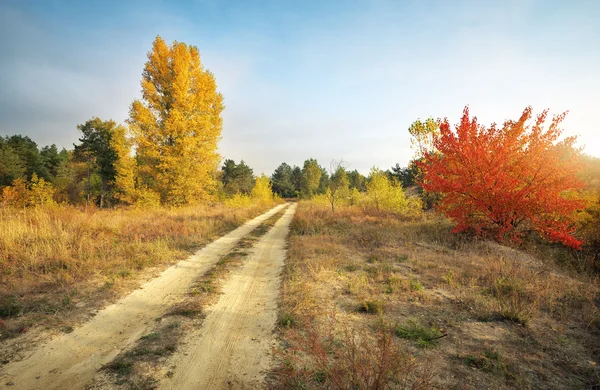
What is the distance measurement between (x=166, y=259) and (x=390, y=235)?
1024 centimetres

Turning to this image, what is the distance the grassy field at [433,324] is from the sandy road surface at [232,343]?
0.36 m

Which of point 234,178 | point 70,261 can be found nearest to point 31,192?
point 70,261

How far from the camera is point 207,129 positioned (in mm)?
20047

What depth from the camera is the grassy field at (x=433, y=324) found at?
10.9 ft

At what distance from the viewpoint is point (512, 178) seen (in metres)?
10.1

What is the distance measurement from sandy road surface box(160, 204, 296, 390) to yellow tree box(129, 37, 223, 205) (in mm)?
14920

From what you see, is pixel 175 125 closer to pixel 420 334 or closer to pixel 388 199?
pixel 388 199

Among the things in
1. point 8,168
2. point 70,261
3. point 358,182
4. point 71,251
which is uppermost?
point 358,182

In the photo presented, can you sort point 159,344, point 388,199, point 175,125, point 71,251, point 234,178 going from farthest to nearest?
point 234,178 → point 388,199 → point 175,125 → point 71,251 → point 159,344

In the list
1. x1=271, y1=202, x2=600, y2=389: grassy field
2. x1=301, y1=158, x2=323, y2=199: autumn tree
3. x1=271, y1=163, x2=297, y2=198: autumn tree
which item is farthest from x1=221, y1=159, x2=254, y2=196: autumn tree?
x1=271, y1=202, x2=600, y2=389: grassy field

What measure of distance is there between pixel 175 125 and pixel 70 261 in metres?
14.0

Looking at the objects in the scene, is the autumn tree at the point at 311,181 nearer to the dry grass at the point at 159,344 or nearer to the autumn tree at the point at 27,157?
the autumn tree at the point at 27,157

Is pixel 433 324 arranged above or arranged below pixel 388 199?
below

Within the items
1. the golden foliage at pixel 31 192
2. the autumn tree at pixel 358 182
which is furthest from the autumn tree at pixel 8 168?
the autumn tree at pixel 358 182
